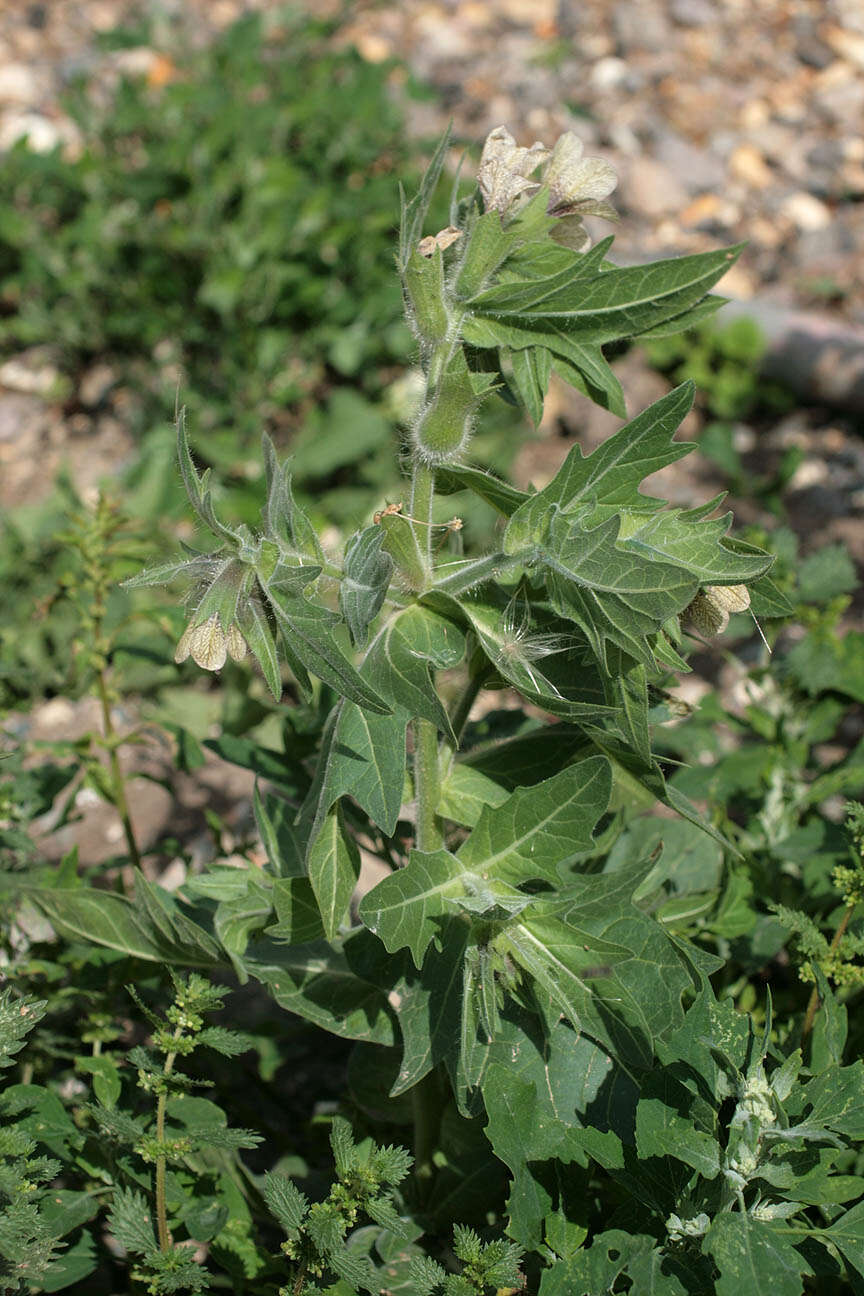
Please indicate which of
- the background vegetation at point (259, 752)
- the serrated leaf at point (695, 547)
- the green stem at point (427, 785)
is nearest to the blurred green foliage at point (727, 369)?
the background vegetation at point (259, 752)

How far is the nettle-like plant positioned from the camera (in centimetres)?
177

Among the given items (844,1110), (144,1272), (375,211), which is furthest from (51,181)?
(844,1110)

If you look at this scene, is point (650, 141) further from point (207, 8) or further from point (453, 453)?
point (453, 453)

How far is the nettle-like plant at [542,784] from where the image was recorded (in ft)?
5.80

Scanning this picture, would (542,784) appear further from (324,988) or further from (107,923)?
(107,923)

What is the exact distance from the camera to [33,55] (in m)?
6.77

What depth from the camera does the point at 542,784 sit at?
195 centimetres

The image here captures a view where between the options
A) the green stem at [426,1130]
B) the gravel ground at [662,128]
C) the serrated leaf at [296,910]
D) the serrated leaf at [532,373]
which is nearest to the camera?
the serrated leaf at [532,373]

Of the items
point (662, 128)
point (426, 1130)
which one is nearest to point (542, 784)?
point (426, 1130)

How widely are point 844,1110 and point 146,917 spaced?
1.26m

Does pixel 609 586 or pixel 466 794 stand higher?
pixel 609 586

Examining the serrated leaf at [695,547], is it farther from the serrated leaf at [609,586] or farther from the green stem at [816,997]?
the green stem at [816,997]

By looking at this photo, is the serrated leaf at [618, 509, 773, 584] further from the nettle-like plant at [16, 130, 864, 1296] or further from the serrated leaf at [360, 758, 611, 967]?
the serrated leaf at [360, 758, 611, 967]

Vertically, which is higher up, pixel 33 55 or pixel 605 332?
pixel 605 332
